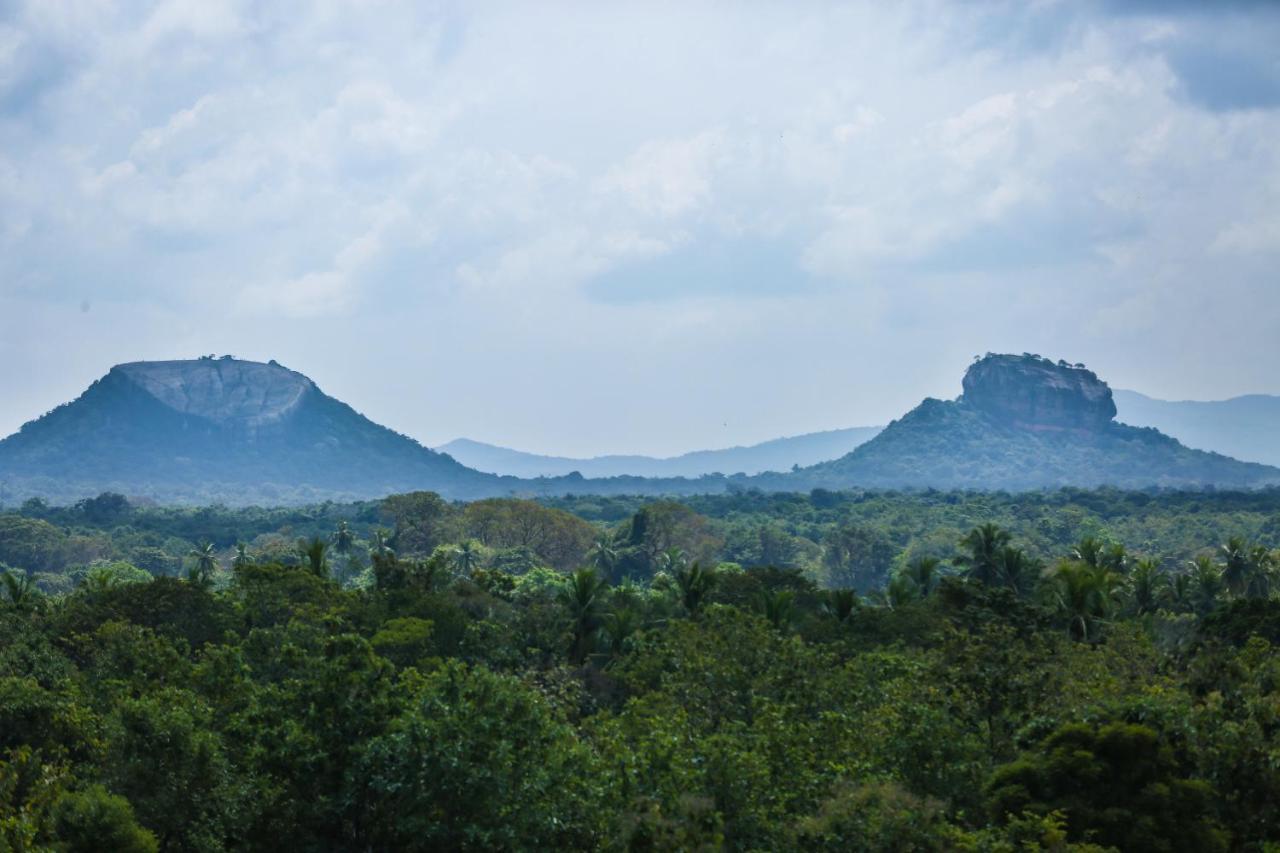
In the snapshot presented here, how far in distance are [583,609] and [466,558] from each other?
49.6m

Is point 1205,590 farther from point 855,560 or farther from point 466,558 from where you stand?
point 855,560

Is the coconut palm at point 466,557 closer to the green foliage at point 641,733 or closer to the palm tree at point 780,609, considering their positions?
the palm tree at point 780,609

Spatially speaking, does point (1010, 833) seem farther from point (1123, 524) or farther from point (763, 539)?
point (1123, 524)

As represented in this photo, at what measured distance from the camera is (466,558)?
104375mm

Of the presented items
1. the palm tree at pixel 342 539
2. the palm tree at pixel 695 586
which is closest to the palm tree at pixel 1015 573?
the palm tree at pixel 695 586

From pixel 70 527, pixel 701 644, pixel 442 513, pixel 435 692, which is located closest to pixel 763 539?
pixel 442 513

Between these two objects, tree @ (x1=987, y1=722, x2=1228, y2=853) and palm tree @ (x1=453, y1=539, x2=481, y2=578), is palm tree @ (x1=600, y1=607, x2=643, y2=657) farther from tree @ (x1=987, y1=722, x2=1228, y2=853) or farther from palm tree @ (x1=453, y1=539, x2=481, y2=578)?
palm tree @ (x1=453, y1=539, x2=481, y2=578)

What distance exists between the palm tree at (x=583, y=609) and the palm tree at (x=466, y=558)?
4092 cm

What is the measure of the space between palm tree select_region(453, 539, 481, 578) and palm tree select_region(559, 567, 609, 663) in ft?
134

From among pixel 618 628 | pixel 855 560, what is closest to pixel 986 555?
pixel 618 628

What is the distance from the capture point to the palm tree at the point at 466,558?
104000mm

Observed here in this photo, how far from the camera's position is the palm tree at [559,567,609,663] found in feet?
182

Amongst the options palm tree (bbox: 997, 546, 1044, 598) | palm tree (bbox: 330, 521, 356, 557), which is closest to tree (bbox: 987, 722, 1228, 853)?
palm tree (bbox: 997, 546, 1044, 598)

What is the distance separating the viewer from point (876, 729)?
30.6m
